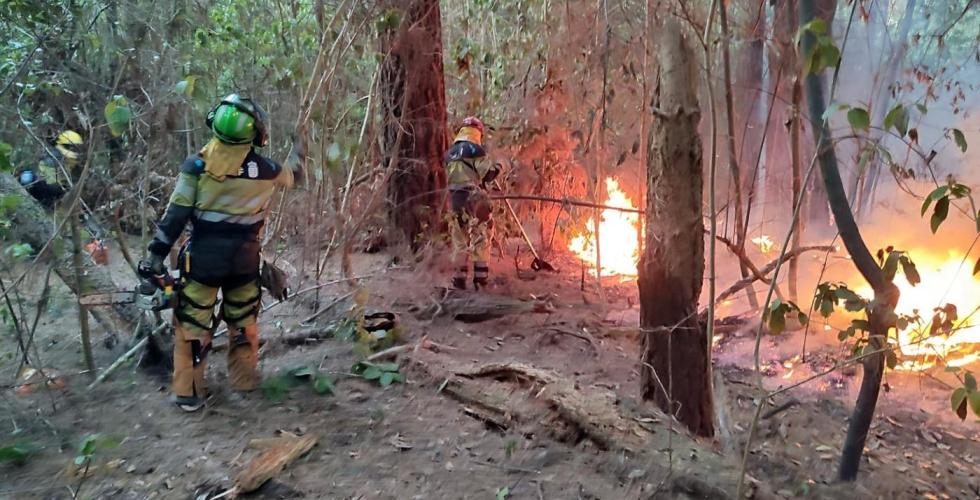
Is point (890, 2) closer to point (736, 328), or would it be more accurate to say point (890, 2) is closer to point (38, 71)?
point (736, 328)

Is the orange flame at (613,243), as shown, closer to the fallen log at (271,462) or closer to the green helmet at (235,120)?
the green helmet at (235,120)

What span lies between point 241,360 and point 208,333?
0.29 m

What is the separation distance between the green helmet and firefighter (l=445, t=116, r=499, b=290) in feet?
9.29

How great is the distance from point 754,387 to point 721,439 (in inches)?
59.8

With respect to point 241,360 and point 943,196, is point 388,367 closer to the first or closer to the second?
point 241,360

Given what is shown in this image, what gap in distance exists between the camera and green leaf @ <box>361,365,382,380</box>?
4238 millimetres

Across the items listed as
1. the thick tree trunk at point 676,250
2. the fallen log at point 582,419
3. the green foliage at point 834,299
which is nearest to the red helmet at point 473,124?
the fallen log at point 582,419

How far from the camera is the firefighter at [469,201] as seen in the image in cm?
652

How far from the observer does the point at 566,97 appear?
23.5 ft

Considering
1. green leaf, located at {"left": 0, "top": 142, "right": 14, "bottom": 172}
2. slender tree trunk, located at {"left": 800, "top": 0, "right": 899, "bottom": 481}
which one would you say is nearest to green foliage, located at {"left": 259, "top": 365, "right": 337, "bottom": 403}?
green leaf, located at {"left": 0, "top": 142, "right": 14, "bottom": 172}

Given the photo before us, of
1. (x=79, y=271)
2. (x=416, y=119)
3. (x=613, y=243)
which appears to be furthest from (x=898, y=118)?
(x=613, y=243)

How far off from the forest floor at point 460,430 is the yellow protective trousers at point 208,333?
15 centimetres

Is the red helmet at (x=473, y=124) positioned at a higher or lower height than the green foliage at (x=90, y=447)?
higher

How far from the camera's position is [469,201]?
6.67 m
